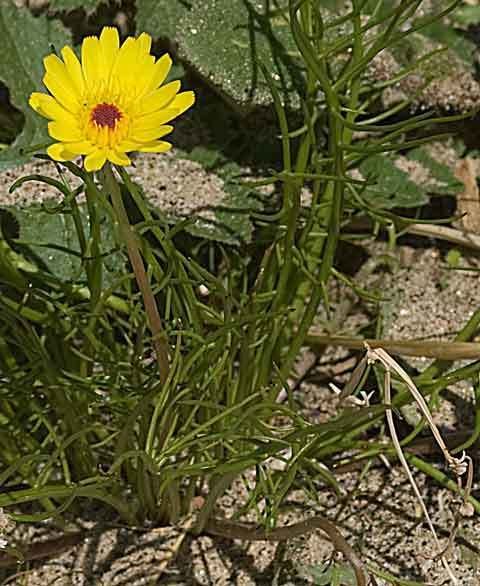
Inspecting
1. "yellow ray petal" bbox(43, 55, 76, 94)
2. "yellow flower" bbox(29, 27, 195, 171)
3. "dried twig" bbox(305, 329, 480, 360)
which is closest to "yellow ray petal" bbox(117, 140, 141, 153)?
"yellow flower" bbox(29, 27, 195, 171)

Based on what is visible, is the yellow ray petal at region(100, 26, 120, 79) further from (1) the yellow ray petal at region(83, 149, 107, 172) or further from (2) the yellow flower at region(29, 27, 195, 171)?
(1) the yellow ray petal at region(83, 149, 107, 172)

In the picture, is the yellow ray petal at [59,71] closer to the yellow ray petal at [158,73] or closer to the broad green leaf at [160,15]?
the yellow ray petal at [158,73]

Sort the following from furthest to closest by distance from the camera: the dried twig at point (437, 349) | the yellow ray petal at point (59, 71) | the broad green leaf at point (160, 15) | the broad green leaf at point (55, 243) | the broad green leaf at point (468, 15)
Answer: the broad green leaf at point (468, 15) → the broad green leaf at point (160, 15) → the broad green leaf at point (55, 243) → the dried twig at point (437, 349) → the yellow ray petal at point (59, 71)

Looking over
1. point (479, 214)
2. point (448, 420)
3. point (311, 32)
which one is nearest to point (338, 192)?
point (311, 32)

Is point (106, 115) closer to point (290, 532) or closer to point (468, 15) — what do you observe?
point (290, 532)

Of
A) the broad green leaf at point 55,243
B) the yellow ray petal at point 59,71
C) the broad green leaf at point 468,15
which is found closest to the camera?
the yellow ray petal at point 59,71

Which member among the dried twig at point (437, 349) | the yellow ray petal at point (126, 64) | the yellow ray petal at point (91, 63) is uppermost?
the yellow ray petal at point (91, 63)

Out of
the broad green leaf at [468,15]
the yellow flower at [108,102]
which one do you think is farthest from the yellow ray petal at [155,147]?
the broad green leaf at [468,15]
